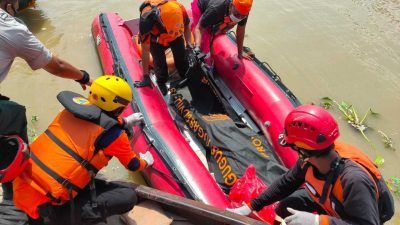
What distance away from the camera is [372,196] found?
2.08m

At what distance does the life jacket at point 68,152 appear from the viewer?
257cm

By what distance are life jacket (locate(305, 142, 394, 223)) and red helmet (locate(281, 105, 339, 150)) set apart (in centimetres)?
15

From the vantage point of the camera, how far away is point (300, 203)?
8.93 feet

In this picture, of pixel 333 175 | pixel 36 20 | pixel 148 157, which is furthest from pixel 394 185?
pixel 36 20

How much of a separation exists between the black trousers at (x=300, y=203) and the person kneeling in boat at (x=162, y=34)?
208cm

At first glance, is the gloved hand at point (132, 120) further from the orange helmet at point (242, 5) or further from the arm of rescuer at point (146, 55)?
the orange helmet at point (242, 5)

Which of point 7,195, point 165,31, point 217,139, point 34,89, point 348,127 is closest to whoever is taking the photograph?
point 7,195

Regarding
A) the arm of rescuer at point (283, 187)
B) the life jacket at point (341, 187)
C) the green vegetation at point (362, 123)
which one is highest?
the life jacket at point (341, 187)

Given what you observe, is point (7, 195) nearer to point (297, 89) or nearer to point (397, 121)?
point (297, 89)

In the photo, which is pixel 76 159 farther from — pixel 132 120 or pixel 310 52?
pixel 310 52

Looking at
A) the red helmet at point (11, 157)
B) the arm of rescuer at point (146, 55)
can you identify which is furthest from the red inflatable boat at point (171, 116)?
the red helmet at point (11, 157)

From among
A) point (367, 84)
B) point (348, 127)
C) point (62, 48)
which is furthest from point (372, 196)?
point (62, 48)

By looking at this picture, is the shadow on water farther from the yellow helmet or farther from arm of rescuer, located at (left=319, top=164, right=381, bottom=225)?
arm of rescuer, located at (left=319, top=164, right=381, bottom=225)

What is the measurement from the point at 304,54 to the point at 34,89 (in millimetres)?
4026
